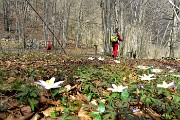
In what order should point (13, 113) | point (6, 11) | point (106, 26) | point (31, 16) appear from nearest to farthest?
point (13, 113), point (106, 26), point (6, 11), point (31, 16)

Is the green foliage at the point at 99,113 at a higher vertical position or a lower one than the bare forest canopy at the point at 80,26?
lower

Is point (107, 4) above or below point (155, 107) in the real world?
above

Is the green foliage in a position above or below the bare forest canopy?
below

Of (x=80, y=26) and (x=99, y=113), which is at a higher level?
(x=80, y=26)

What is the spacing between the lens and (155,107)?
2422mm

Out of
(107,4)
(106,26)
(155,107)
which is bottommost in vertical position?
(155,107)

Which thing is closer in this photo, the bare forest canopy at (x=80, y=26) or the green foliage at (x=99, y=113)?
the green foliage at (x=99, y=113)

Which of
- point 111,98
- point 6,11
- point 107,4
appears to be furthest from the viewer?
point 6,11

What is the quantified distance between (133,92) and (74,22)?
149 ft

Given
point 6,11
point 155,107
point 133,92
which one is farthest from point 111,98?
point 6,11

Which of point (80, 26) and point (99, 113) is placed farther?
point (80, 26)

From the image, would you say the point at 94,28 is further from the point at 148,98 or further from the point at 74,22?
the point at 148,98

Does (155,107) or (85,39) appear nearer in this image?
(155,107)

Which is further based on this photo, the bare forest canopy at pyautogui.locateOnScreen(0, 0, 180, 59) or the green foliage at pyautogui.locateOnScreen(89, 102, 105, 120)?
the bare forest canopy at pyautogui.locateOnScreen(0, 0, 180, 59)
